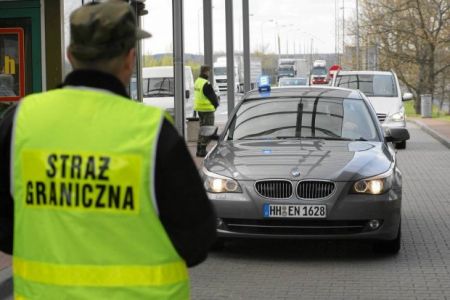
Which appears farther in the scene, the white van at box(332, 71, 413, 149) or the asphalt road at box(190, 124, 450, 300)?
the white van at box(332, 71, 413, 149)

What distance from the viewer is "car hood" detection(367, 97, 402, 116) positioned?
70.2 feet

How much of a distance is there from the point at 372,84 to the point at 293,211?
1525cm

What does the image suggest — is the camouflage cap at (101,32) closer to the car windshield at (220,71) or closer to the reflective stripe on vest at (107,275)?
the reflective stripe on vest at (107,275)

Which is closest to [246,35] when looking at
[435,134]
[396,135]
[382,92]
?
[435,134]

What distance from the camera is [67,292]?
2.51m

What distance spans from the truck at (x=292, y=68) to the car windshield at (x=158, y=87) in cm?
6438

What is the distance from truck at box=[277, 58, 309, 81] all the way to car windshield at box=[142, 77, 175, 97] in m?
64.4

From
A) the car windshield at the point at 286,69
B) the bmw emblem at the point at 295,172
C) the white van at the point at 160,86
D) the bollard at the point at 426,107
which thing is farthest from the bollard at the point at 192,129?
the car windshield at the point at 286,69

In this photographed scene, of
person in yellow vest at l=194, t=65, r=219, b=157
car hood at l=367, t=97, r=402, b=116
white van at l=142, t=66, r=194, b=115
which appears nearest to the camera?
person in yellow vest at l=194, t=65, r=219, b=157

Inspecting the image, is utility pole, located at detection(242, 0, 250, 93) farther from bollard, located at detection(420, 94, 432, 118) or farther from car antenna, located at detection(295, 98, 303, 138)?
car antenna, located at detection(295, 98, 303, 138)

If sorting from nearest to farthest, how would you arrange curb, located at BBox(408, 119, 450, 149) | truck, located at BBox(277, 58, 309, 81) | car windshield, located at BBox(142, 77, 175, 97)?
curb, located at BBox(408, 119, 450, 149)
car windshield, located at BBox(142, 77, 175, 97)
truck, located at BBox(277, 58, 309, 81)

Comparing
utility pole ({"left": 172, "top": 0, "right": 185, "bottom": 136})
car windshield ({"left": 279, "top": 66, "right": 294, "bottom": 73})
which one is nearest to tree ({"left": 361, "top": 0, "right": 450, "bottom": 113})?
utility pole ({"left": 172, "top": 0, "right": 185, "bottom": 136})

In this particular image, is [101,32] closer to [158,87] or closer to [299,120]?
[299,120]

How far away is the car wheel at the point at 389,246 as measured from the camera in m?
8.44
